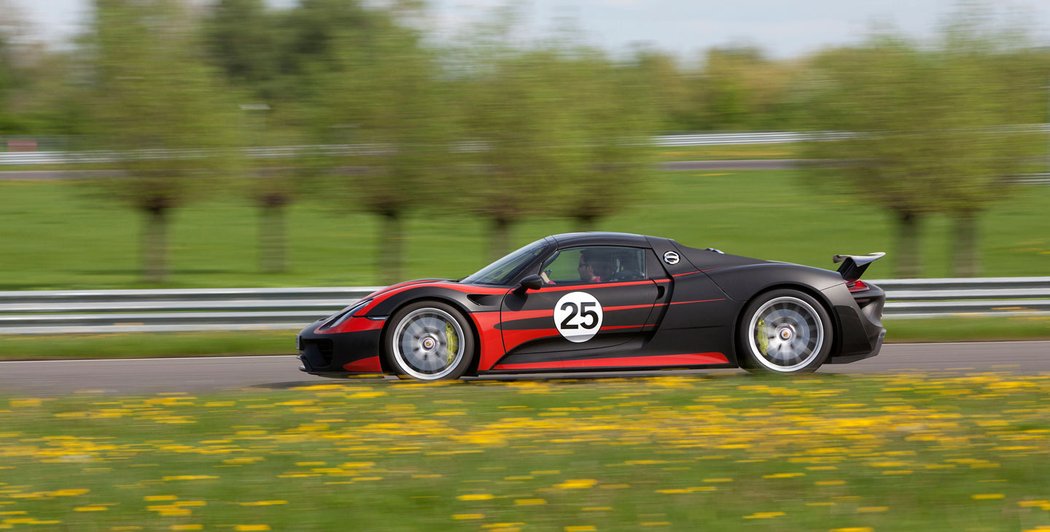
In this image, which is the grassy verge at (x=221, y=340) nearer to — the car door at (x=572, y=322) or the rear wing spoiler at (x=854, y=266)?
the rear wing spoiler at (x=854, y=266)

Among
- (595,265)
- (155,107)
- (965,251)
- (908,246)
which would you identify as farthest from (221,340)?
(965,251)

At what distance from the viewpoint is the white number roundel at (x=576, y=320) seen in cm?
879

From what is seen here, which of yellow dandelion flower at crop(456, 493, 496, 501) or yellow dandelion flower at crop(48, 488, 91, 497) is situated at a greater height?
yellow dandelion flower at crop(456, 493, 496, 501)

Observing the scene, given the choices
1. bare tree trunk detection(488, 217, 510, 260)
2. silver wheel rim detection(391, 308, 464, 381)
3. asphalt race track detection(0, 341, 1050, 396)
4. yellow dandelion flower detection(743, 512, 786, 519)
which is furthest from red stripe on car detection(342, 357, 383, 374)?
bare tree trunk detection(488, 217, 510, 260)

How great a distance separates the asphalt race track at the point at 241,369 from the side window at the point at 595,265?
0.93m

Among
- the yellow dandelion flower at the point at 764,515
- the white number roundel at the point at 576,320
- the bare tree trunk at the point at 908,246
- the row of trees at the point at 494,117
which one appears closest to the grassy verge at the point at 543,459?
the yellow dandelion flower at the point at 764,515

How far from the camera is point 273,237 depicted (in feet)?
82.1

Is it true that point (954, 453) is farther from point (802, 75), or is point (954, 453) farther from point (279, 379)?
point (802, 75)

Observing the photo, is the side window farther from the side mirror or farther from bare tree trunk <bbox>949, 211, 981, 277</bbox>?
bare tree trunk <bbox>949, 211, 981, 277</bbox>

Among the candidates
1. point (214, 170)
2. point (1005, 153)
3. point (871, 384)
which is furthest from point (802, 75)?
point (871, 384)

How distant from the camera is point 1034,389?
7.77 meters

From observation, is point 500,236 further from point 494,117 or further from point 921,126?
point 921,126

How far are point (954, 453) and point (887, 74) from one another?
12.7 meters

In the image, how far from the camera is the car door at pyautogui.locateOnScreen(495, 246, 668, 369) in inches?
346
